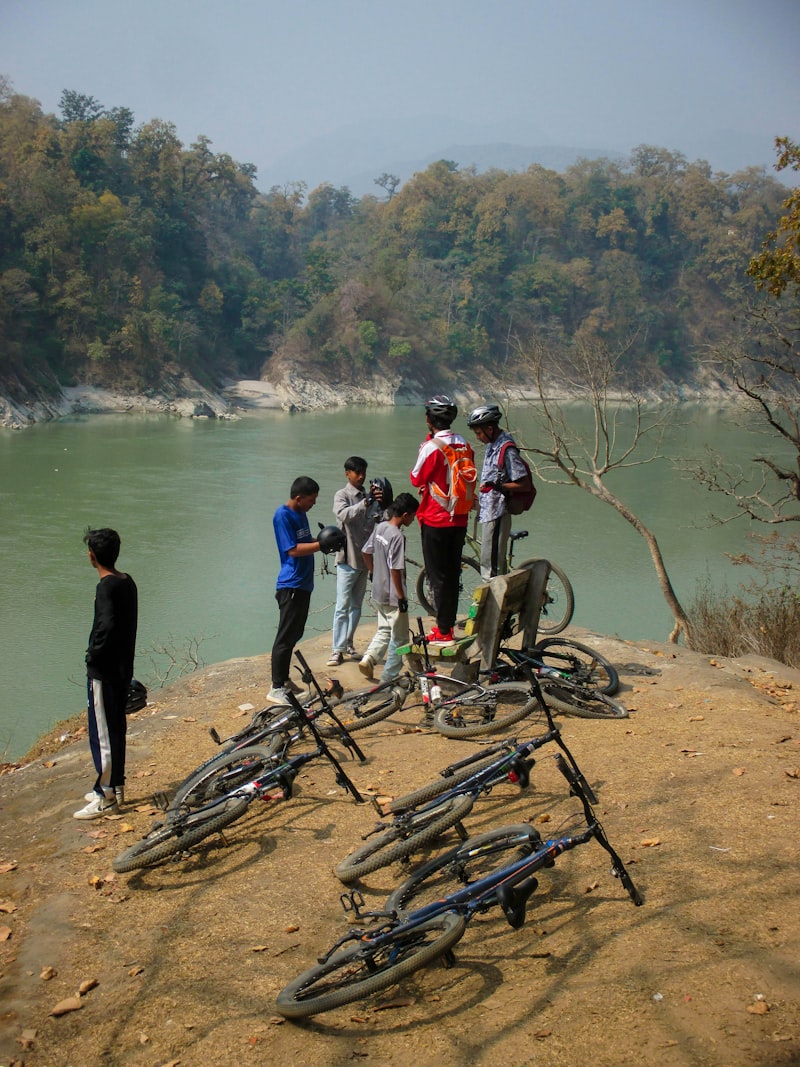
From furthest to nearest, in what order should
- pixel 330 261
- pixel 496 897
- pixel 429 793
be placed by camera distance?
pixel 330 261
pixel 429 793
pixel 496 897

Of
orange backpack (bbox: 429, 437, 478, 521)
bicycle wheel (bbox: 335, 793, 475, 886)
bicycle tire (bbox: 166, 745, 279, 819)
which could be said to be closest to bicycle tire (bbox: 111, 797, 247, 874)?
bicycle tire (bbox: 166, 745, 279, 819)

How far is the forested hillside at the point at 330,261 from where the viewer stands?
43312 mm

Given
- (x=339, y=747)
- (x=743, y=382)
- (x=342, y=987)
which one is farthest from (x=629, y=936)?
(x=743, y=382)

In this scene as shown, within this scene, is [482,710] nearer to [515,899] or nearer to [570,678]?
[570,678]

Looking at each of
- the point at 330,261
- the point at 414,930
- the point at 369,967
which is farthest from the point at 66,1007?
the point at 330,261

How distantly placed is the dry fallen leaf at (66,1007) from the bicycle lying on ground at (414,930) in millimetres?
789

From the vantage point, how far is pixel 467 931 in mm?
3518

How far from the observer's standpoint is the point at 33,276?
42.5 m

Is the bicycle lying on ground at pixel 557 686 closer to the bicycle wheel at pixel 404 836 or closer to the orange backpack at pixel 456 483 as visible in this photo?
the orange backpack at pixel 456 483

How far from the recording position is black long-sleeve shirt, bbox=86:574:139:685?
15.9 feet

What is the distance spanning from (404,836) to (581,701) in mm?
2316

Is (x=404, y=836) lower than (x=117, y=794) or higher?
higher

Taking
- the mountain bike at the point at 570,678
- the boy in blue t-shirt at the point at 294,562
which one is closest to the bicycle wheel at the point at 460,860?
the mountain bike at the point at 570,678

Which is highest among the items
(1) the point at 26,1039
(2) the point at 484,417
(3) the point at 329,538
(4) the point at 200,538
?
(2) the point at 484,417
